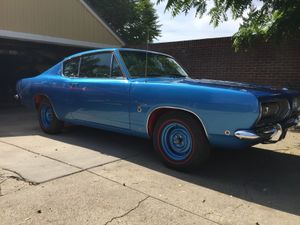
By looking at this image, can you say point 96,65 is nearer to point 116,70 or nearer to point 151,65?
point 116,70

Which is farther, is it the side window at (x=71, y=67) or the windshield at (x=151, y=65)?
the side window at (x=71, y=67)

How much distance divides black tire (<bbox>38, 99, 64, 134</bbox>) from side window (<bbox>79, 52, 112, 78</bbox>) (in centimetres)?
111

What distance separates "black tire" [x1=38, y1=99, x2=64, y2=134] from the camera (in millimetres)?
6223

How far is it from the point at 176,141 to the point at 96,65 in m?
2.02

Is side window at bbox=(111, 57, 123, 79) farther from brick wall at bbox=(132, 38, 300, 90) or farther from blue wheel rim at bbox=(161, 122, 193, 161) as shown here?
brick wall at bbox=(132, 38, 300, 90)

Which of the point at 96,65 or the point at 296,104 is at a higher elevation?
the point at 96,65

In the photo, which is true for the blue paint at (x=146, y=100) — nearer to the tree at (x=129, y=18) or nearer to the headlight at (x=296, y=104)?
the headlight at (x=296, y=104)

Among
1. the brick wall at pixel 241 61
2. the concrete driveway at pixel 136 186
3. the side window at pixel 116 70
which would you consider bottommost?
the concrete driveway at pixel 136 186

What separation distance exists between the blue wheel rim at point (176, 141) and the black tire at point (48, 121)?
267 centimetres

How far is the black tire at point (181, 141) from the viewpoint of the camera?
154 inches

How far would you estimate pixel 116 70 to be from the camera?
4949 mm

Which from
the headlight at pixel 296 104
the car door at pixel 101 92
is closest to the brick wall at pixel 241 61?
the headlight at pixel 296 104

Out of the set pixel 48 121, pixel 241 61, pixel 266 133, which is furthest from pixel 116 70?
pixel 241 61

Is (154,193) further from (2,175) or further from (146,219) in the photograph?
(2,175)
